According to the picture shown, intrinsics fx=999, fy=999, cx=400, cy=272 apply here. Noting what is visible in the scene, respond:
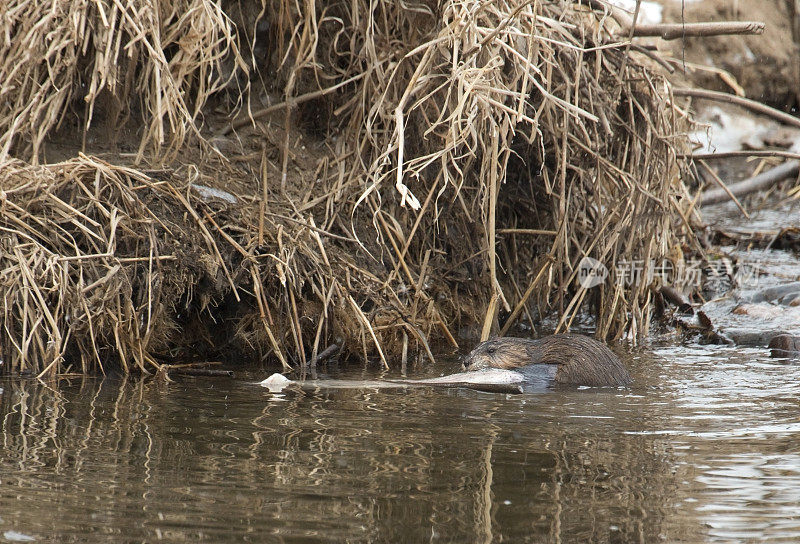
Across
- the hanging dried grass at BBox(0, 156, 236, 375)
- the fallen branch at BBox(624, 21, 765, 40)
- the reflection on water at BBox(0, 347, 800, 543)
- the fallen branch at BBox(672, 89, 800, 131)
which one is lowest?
the reflection on water at BBox(0, 347, 800, 543)

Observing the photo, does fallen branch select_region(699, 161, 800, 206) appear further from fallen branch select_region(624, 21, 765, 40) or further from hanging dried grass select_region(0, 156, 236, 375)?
→ hanging dried grass select_region(0, 156, 236, 375)

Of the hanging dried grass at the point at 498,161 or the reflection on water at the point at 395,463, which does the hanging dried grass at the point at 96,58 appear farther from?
the reflection on water at the point at 395,463

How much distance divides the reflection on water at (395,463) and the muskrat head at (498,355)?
439 mm

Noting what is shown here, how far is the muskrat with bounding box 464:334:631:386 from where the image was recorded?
4.67 meters

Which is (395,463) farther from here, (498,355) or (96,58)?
(96,58)

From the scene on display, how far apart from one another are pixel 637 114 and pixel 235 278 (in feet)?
8.65

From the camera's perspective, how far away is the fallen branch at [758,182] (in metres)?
8.50

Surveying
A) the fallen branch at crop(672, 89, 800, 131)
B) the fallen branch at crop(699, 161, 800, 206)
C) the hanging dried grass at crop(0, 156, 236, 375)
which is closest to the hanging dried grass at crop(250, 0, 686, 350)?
the fallen branch at crop(672, 89, 800, 131)

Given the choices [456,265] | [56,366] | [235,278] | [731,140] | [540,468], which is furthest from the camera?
[731,140]

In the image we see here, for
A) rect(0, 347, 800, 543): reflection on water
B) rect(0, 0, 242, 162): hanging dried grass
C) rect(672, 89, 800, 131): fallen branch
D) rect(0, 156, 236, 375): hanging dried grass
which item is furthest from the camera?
rect(672, 89, 800, 131): fallen branch

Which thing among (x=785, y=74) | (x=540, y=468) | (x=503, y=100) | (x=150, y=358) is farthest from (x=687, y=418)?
(x=785, y=74)

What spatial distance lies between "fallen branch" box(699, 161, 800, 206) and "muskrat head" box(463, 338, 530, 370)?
13.4ft

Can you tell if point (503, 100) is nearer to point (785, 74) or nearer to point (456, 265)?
point (456, 265)

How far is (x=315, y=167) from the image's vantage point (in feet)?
19.4
